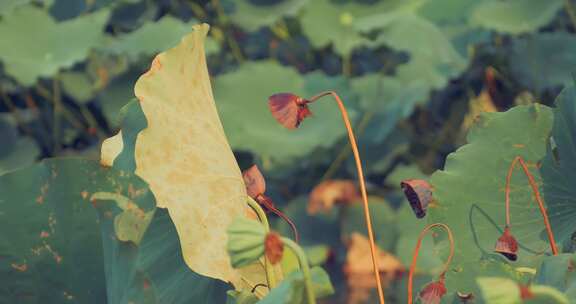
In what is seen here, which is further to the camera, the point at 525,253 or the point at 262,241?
the point at 525,253

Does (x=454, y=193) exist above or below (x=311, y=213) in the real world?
above

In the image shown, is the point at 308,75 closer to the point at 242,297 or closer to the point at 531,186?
the point at 531,186

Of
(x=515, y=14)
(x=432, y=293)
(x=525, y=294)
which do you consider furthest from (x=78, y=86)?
(x=525, y=294)

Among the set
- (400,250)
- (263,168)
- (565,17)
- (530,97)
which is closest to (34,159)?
(263,168)

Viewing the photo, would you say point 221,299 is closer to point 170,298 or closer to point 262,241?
point 170,298

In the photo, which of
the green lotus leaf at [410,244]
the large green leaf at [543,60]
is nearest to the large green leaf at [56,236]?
the green lotus leaf at [410,244]

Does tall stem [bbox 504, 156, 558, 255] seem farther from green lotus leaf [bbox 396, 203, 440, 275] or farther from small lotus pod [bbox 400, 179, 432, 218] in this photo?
green lotus leaf [bbox 396, 203, 440, 275]

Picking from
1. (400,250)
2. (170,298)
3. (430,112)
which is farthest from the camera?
(430,112)
